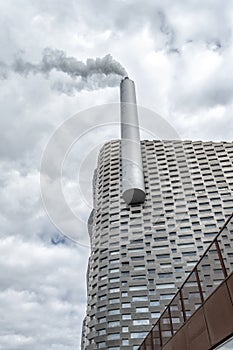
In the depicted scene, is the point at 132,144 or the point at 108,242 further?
the point at 132,144

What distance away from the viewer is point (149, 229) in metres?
39.9

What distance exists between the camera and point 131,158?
42094 millimetres

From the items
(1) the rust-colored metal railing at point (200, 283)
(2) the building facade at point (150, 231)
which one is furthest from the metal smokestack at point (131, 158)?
(1) the rust-colored metal railing at point (200, 283)

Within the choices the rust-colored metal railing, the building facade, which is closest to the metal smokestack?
the building facade

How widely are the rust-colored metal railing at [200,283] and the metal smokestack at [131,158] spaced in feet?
107

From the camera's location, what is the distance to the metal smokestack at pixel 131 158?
41594 millimetres

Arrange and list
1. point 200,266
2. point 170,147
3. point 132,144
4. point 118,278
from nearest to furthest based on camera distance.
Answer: point 200,266 < point 118,278 < point 132,144 < point 170,147

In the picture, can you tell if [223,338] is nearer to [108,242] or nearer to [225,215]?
[108,242]

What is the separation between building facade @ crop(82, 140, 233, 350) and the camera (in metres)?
32.7

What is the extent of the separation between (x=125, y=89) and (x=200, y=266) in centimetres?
A: 3983

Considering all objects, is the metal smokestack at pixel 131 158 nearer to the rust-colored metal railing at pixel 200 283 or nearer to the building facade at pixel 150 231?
the building facade at pixel 150 231

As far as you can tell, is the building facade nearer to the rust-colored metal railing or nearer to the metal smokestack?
the metal smokestack

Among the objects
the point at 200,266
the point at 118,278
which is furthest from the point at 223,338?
the point at 118,278

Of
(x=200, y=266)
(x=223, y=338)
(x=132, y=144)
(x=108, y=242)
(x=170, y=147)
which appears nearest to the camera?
(x=223, y=338)
